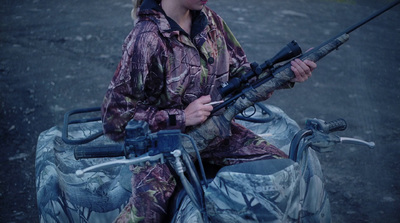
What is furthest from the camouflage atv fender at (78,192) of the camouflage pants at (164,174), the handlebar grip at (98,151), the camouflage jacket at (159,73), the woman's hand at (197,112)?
the handlebar grip at (98,151)

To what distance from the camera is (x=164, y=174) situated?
199 centimetres

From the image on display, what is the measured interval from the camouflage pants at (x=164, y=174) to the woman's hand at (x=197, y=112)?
0.55ft

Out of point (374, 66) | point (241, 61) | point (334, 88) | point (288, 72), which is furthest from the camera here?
point (374, 66)

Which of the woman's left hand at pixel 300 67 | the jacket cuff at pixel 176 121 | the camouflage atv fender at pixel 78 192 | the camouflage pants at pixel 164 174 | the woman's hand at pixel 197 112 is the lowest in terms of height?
the camouflage atv fender at pixel 78 192

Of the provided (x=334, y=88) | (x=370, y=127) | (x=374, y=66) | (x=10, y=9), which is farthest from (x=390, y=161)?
(x=10, y=9)

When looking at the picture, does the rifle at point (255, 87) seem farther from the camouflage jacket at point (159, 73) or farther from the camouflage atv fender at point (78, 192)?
the camouflage atv fender at point (78, 192)

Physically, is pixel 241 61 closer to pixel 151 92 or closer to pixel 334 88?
pixel 151 92

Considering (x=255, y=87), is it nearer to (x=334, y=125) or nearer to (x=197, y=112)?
(x=197, y=112)

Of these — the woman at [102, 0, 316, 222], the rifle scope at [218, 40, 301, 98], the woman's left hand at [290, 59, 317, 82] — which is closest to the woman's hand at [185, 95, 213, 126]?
the woman at [102, 0, 316, 222]

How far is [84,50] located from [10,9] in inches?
94.7

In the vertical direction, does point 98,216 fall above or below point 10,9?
above

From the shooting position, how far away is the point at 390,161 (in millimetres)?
4156

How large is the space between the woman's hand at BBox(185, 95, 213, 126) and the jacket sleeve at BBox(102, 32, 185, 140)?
3 centimetres

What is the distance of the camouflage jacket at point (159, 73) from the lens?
6.68ft
